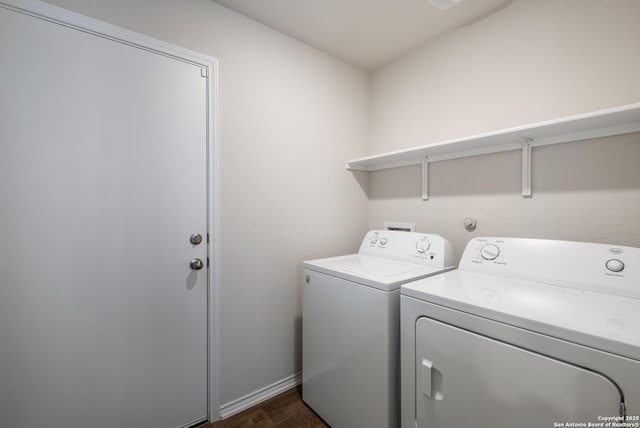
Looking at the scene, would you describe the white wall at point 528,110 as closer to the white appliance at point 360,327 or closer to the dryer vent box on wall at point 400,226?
the dryer vent box on wall at point 400,226

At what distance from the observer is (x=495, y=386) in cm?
90

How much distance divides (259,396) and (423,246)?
55.2 inches

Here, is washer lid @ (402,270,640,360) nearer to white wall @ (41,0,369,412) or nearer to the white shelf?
the white shelf

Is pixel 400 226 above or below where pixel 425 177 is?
below

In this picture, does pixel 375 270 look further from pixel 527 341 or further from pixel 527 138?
pixel 527 138

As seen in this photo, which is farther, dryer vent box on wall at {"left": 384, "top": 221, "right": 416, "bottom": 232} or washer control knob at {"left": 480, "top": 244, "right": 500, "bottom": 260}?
dryer vent box on wall at {"left": 384, "top": 221, "right": 416, "bottom": 232}

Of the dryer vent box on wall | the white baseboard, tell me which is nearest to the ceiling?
the dryer vent box on wall

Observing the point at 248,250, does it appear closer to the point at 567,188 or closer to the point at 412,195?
the point at 412,195

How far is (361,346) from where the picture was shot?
1316mm

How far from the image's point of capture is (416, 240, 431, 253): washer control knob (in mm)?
1614

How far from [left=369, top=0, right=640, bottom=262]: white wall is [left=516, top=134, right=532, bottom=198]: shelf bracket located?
0.11ft

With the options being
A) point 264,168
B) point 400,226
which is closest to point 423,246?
point 400,226

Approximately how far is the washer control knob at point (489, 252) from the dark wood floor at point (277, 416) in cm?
129

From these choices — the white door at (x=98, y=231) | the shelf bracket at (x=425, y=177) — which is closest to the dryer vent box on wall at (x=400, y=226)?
the shelf bracket at (x=425, y=177)
